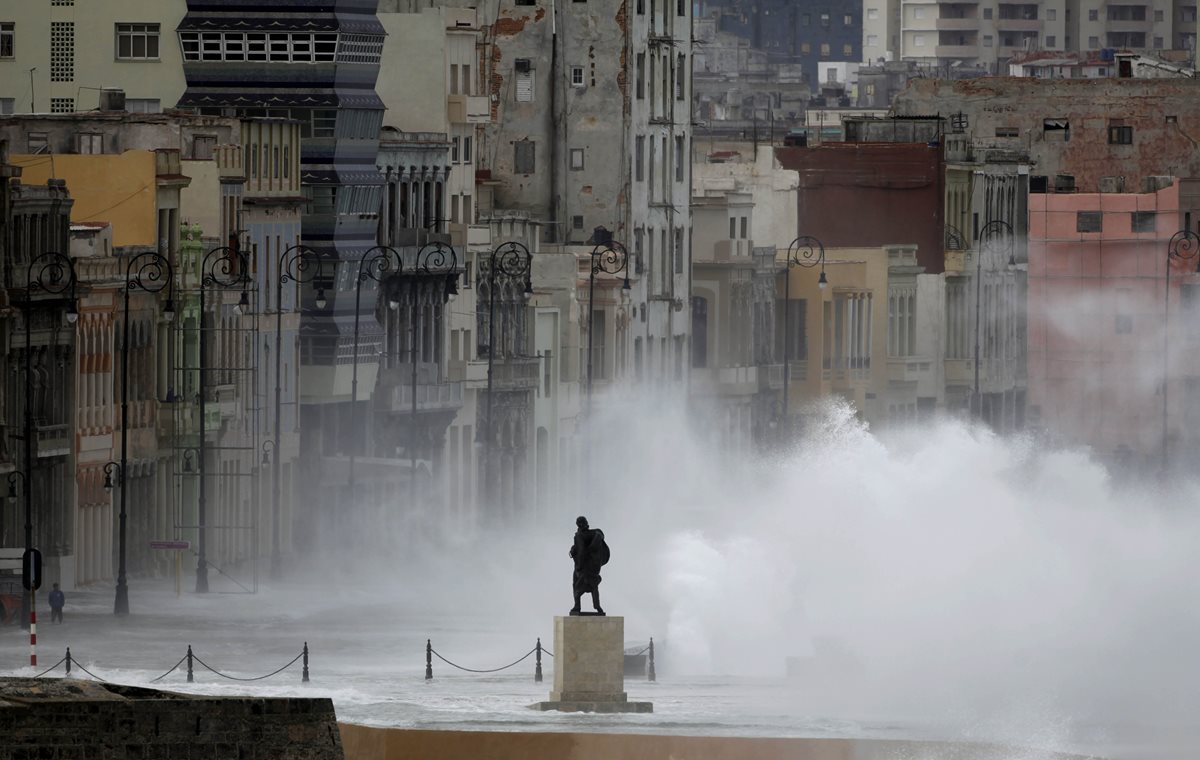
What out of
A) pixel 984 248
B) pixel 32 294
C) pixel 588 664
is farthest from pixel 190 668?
pixel 984 248

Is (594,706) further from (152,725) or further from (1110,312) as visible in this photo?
(1110,312)

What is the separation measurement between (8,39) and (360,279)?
676 inches

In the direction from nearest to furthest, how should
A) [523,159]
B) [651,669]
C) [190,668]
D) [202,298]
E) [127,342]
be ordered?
[190,668] < [651,669] < [127,342] < [202,298] < [523,159]

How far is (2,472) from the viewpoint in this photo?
8575 cm

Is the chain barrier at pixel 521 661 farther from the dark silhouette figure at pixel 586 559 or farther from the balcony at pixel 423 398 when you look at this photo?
the balcony at pixel 423 398

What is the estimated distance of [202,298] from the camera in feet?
316

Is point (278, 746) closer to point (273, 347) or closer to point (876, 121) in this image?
point (273, 347)

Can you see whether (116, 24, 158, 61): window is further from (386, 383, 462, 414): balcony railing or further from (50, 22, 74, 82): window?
(386, 383, 462, 414): balcony railing

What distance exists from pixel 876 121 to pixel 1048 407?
15.2 m

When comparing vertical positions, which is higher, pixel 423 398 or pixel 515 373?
pixel 515 373

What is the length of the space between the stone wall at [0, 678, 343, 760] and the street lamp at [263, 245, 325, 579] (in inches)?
1793

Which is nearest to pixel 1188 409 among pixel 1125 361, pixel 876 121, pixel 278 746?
pixel 1125 361

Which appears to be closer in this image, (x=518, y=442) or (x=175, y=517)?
(x=175, y=517)

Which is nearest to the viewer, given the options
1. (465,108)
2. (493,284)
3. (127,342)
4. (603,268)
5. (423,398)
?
(127,342)
